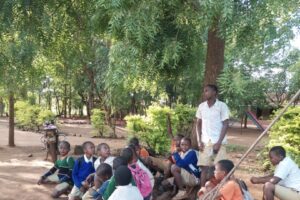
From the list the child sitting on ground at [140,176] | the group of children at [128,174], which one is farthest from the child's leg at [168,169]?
the child sitting on ground at [140,176]

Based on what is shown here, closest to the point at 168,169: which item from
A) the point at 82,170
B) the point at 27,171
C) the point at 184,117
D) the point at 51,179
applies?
the point at 82,170

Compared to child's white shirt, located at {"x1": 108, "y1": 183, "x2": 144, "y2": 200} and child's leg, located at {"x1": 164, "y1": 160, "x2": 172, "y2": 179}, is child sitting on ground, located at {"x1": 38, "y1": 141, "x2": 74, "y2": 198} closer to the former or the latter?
child's leg, located at {"x1": 164, "y1": 160, "x2": 172, "y2": 179}

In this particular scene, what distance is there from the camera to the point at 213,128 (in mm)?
4988

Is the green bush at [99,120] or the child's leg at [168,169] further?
the green bush at [99,120]

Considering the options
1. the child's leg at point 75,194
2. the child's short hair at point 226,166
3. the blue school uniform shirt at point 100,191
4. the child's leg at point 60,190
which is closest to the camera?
the child's short hair at point 226,166

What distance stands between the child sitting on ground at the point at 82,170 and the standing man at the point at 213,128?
1.51 m

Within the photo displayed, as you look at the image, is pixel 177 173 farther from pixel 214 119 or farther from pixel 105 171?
pixel 105 171

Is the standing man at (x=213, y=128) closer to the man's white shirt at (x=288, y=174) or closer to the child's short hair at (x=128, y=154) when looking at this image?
the man's white shirt at (x=288, y=174)

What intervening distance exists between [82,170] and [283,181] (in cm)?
260

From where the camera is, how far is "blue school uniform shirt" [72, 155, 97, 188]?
553 cm

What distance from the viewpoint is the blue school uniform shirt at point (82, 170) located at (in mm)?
5531

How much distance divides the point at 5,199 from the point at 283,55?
15.1 metres

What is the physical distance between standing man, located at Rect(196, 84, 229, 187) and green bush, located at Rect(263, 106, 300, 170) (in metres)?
2.84

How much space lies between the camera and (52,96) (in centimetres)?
3628
